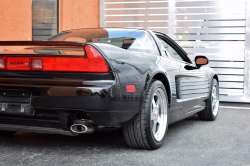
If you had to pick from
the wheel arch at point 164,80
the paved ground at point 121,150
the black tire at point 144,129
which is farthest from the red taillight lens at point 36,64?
the wheel arch at point 164,80

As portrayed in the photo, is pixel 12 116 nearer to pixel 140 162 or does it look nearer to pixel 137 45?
pixel 140 162

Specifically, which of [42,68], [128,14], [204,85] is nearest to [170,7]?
[128,14]

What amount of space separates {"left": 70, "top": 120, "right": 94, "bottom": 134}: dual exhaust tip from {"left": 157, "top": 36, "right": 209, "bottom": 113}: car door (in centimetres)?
148

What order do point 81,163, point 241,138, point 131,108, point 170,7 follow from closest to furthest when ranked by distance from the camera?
point 81,163 < point 131,108 < point 241,138 < point 170,7

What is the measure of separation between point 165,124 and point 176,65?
83cm

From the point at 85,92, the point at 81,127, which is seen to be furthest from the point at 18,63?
the point at 81,127

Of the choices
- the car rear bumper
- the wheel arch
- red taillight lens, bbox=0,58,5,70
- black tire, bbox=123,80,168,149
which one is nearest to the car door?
the wheel arch

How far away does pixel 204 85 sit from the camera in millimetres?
5621

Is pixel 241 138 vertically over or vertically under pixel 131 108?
under

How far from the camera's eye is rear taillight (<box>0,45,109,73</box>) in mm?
3219

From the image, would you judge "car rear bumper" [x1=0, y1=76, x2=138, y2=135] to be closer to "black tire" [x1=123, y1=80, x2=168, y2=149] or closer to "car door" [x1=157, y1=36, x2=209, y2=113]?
"black tire" [x1=123, y1=80, x2=168, y2=149]

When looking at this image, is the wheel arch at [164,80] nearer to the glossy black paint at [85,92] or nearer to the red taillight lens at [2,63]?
the glossy black paint at [85,92]

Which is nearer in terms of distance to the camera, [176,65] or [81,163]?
[81,163]

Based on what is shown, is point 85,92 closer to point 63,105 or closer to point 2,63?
point 63,105
